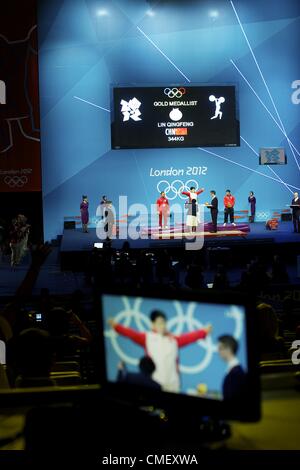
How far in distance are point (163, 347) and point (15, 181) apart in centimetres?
1566

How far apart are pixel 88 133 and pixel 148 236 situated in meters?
3.82

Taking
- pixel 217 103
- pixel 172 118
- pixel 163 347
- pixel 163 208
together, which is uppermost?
pixel 217 103

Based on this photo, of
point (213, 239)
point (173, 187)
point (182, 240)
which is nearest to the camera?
point (182, 240)

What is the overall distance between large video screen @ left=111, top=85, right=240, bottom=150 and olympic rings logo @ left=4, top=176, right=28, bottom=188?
2457 mm

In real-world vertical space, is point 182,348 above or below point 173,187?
below

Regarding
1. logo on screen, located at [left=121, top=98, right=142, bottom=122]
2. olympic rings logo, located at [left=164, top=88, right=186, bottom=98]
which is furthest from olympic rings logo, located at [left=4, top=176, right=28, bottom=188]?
olympic rings logo, located at [left=164, top=88, right=186, bottom=98]

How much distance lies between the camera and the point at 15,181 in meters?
17.3

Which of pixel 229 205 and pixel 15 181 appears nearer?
pixel 15 181

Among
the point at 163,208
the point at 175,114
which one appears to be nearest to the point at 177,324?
the point at 163,208

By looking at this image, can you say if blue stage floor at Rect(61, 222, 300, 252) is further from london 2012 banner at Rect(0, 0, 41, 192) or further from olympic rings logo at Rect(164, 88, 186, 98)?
olympic rings logo at Rect(164, 88, 186, 98)

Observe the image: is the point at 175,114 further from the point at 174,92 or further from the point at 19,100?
the point at 19,100

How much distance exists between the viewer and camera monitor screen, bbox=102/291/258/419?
1891 mm

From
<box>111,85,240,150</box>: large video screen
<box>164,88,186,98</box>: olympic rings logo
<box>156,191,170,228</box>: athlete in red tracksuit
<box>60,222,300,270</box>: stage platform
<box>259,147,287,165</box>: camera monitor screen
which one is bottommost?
<box>60,222,300,270</box>: stage platform

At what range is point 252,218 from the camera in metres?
18.5
